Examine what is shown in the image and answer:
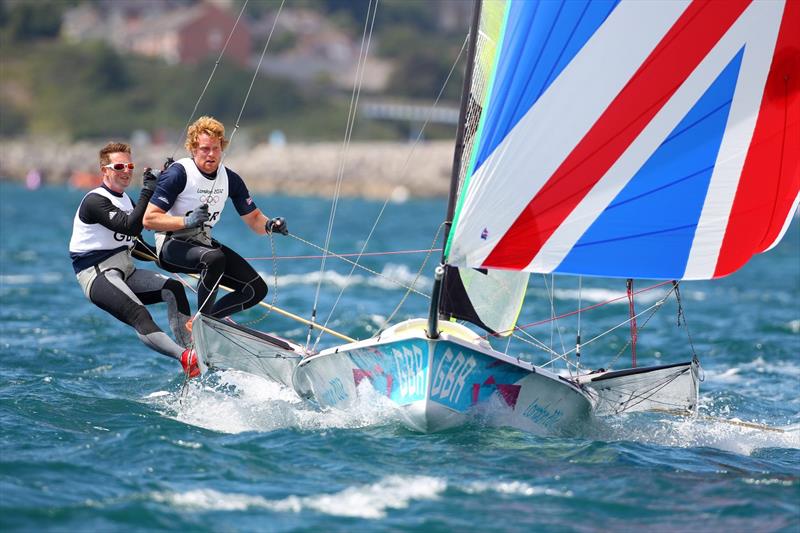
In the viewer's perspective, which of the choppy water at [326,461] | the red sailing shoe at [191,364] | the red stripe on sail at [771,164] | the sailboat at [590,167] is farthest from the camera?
the red sailing shoe at [191,364]

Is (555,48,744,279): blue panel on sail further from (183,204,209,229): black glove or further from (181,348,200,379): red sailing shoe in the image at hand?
(181,348,200,379): red sailing shoe

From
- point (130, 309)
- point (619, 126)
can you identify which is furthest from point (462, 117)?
point (130, 309)

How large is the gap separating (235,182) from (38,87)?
81.0 m

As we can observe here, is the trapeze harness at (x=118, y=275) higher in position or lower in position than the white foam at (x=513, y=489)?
higher

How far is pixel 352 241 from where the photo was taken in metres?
31.3

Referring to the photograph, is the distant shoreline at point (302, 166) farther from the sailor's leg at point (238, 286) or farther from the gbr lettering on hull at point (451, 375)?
the gbr lettering on hull at point (451, 375)

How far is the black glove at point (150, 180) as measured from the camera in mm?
8102

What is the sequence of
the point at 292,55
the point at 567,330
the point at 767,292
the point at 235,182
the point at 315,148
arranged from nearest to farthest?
the point at 235,182 → the point at 567,330 → the point at 767,292 → the point at 315,148 → the point at 292,55

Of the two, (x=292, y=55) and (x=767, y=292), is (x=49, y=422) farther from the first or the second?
(x=292, y=55)

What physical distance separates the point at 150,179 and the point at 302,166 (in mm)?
73529

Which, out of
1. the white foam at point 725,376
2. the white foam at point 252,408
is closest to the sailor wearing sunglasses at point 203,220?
the white foam at point 252,408

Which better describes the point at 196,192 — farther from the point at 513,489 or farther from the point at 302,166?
the point at 302,166

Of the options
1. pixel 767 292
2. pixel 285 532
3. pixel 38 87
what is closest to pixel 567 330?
pixel 767 292

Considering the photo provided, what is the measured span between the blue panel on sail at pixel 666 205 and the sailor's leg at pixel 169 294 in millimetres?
3086
